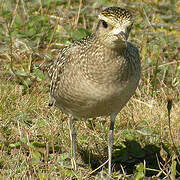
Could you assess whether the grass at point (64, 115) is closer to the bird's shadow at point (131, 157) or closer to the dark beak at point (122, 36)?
the bird's shadow at point (131, 157)

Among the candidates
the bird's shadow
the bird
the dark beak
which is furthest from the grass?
the dark beak

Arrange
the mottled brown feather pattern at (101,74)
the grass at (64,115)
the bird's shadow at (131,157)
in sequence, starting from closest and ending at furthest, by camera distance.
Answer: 1. the mottled brown feather pattern at (101,74)
2. the grass at (64,115)
3. the bird's shadow at (131,157)

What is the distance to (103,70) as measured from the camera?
153 inches

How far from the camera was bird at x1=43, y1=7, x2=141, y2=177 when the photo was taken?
3.71 metres

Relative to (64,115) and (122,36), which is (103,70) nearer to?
(122,36)

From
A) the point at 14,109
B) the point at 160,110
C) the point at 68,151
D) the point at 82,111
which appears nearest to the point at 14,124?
the point at 14,109

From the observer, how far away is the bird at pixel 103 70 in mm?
3707

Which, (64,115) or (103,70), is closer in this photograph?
(103,70)

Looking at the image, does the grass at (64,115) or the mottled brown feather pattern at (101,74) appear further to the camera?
the grass at (64,115)

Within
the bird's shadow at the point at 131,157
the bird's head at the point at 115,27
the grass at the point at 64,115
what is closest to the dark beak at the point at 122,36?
the bird's head at the point at 115,27

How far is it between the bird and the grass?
0.44 metres

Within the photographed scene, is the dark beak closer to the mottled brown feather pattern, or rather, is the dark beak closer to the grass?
the mottled brown feather pattern

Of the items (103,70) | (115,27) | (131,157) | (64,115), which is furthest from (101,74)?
(64,115)

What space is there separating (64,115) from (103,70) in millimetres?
1570
